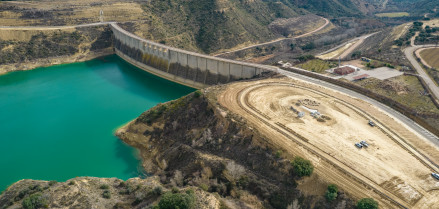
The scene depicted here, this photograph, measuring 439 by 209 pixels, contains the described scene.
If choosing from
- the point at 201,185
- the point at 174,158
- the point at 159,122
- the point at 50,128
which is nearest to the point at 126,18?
the point at 50,128

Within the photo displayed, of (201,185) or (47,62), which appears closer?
(201,185)

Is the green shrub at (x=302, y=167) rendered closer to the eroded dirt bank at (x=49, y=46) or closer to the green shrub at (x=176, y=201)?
the green shrub at (x=176, y=201)

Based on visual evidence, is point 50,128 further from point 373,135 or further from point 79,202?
point 373,135

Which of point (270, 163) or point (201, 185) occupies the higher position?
point (270, 163)

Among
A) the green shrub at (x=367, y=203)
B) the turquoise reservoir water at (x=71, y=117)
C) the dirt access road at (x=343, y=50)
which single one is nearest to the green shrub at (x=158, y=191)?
the turquoise reservoir water at (x=71, y=117)

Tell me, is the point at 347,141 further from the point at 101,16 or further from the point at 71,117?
A: the point at 101,16

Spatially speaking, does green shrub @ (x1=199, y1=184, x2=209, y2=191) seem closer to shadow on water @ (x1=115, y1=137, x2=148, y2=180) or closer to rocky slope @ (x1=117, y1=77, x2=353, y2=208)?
rocky slope @ (x1=117, y1=77, x2=353, y2=208)

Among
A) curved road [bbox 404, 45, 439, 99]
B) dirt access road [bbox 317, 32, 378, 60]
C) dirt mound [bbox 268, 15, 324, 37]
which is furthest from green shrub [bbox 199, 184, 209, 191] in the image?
dirt mound [bbox 268, 15, 324, 37]
